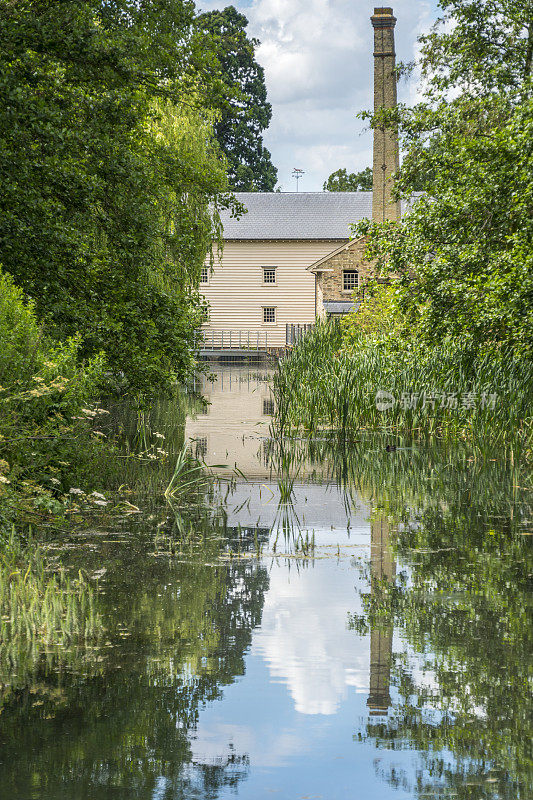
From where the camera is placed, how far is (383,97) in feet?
121

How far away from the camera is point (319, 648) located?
5238 millimetres

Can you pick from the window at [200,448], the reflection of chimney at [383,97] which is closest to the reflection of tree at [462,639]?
the window at [200,448]

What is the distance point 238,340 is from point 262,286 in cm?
385

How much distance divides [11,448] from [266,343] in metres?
47.4

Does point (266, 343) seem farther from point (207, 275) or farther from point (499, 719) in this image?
point (499, 719)

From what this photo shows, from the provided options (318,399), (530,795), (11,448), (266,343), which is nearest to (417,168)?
(318,399)

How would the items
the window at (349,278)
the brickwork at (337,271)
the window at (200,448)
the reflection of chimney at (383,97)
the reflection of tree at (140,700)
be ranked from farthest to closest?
the window at (349,278) → the brickwork at (337,271) → the reflection of chimney at (383,97) → the window at (200,448) → the reflection of tree at (140,700)

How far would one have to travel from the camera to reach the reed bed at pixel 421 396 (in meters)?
14.3

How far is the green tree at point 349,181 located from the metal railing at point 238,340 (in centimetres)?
2216

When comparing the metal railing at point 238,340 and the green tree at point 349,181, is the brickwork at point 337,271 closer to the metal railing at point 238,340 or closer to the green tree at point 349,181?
the metal railing at point 238,340

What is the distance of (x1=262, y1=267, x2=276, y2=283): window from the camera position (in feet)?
186

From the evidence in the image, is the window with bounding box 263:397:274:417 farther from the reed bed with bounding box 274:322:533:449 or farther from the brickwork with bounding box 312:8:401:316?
the brickwork with bounding box 312:8:401:316

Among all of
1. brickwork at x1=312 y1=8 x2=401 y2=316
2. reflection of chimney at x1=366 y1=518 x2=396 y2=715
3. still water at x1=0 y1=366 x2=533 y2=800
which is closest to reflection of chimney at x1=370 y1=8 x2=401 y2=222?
brickwork at x1=312 y1=8 x2=401 y2=316

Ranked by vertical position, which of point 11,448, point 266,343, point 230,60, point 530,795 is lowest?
point 530,795
